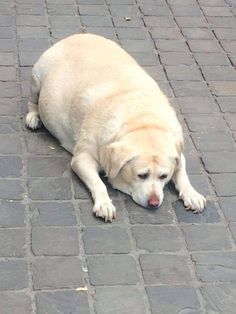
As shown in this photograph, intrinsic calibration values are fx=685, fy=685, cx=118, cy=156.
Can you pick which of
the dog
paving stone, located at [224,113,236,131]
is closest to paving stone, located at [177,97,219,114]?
paving stone, located at [224,113,236,131]

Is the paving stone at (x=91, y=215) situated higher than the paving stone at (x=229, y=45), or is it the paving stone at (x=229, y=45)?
the paving stone at (x=91, y=215)

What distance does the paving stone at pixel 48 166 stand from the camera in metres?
5.26

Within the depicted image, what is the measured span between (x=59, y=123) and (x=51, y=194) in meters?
0.76

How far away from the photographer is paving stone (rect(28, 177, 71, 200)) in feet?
16.4

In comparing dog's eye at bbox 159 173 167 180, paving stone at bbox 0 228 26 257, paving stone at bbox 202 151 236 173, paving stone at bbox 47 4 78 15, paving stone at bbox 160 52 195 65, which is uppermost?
dog's eye at bbox 159 173 167 180

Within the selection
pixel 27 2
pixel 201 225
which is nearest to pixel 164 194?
pixel 201 225

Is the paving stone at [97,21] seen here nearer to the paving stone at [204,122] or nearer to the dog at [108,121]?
the dog at [108,121]

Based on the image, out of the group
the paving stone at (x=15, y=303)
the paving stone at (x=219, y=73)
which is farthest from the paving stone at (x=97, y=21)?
the paving stone at (x=15, y=303)

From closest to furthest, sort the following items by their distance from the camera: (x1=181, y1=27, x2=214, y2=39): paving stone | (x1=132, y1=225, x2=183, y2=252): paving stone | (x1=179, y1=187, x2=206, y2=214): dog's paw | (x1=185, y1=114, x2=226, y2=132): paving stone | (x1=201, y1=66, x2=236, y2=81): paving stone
→ (x1=132, y1=225, x2=183, y2=252): paving stone < (x1=179, y1=187, x2=206, y2=214): dog's paw < (x1=185, y1=114, x2=226, y2=132): paving stone < (x1=201, y1=66, x2=236, y2=81): paving stone < (x1=181, y1=27, x2=214, y2=39): paving stone

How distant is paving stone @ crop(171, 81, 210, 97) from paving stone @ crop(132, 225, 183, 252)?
6.62 feet

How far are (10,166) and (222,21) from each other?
383 cm

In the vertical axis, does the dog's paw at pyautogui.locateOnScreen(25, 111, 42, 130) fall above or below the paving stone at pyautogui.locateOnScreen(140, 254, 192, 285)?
below

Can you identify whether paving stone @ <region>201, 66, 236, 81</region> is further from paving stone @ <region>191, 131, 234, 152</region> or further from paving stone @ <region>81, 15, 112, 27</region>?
paving stone @ <region>81, 15, 112, 27</region>

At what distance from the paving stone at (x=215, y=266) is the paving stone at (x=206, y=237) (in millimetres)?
74
